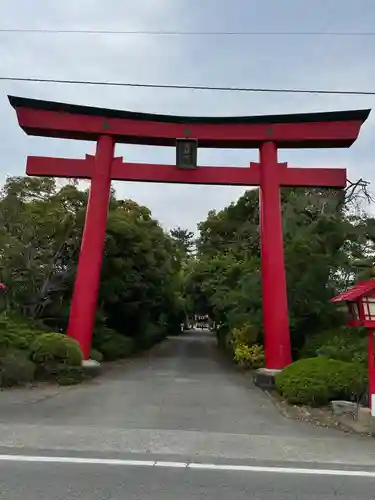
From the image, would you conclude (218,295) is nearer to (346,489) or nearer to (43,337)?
(43,337)

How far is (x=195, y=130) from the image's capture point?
52.8ft

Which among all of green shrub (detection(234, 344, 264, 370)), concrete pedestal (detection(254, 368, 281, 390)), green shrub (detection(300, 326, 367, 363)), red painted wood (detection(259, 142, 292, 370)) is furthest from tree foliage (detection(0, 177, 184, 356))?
green shrub (detection(300, 326, 367, 363))

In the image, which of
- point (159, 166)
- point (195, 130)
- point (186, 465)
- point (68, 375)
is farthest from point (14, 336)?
point (186, 465)

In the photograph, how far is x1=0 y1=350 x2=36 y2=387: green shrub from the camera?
12.6 metres

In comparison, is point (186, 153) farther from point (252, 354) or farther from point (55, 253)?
point (252, 354)

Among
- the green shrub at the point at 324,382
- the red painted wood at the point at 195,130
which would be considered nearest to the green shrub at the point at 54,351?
the green shrub at the point at 324,382

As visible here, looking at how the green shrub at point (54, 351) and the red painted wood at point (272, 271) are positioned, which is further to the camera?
the red painted wood at point (272, 271)

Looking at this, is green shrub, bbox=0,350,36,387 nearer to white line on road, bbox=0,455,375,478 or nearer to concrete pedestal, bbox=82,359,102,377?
concrete pedestal, bbox=82,359,102,377

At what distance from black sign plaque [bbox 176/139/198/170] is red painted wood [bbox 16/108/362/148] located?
0.30 meters

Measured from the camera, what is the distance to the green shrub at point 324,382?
10.7 m

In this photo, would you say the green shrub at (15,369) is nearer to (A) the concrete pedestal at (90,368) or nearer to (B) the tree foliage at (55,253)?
(A) the concrete pedestal at (90,368)

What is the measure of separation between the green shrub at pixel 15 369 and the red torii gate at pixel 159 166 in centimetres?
240

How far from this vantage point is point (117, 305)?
949 inches

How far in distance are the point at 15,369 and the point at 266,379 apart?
651 centimetres
